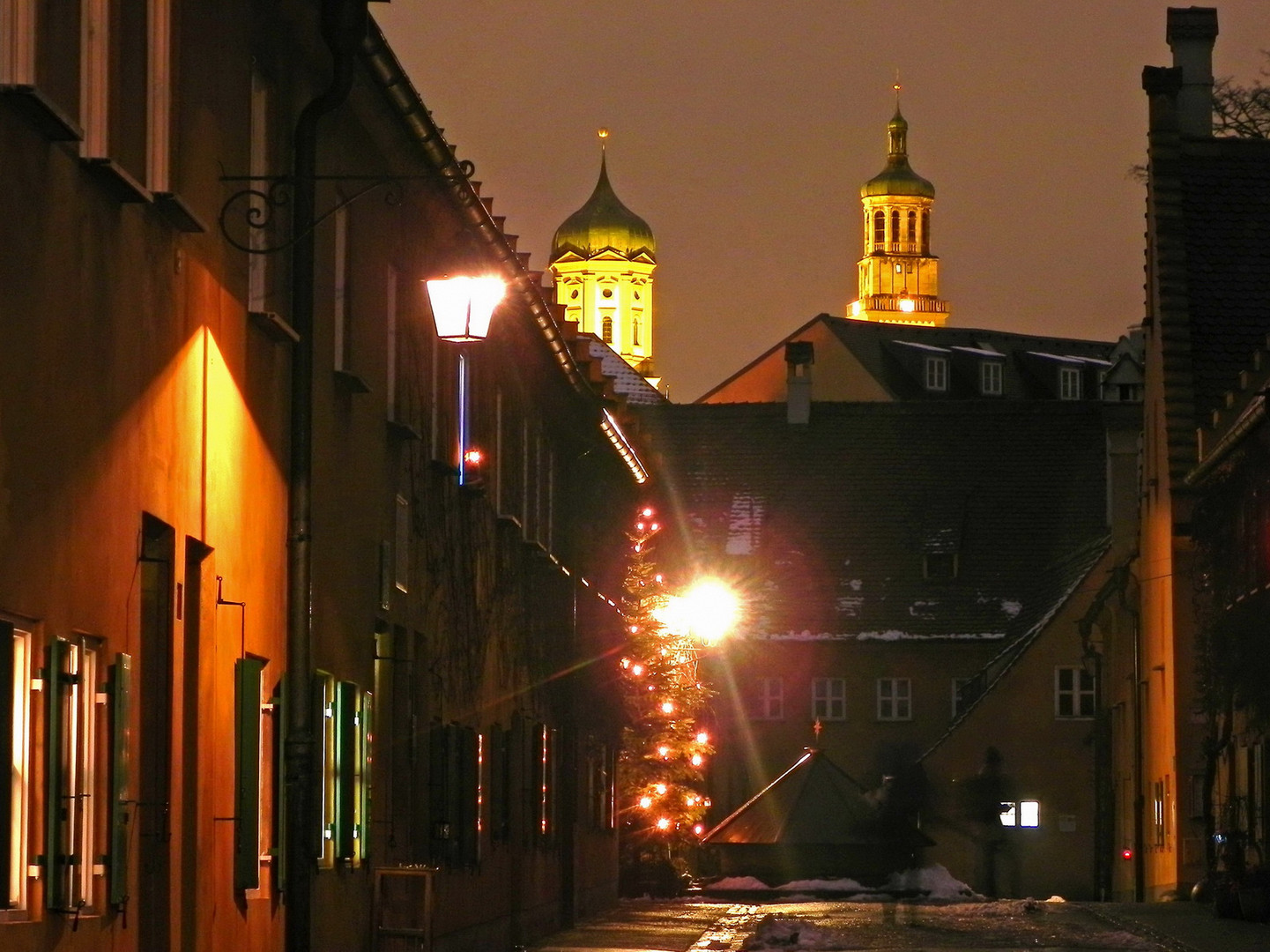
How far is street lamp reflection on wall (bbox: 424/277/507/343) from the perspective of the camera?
1566 centimetres

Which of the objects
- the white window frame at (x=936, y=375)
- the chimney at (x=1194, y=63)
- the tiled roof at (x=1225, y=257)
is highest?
the white window frame at (x=936, y=375)

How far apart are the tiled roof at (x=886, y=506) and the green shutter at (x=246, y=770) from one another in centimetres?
5636

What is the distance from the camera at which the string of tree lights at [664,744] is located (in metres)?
46.5

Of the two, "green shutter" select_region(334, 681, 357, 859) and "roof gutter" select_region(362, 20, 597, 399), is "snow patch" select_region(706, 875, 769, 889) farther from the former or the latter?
"green shutter" select_region(334, 681, 357, 859)

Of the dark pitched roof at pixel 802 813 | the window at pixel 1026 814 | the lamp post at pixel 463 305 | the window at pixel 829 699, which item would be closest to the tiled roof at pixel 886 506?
the window at pixel 829 699

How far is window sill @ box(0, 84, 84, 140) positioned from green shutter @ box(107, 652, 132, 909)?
6.99 ft

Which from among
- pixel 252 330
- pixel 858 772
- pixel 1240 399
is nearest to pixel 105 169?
pixel 252 330

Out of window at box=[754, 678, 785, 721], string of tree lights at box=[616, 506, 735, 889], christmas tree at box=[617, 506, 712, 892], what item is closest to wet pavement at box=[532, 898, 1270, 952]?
string of tree lights at box=[616, 506, 735, 889]

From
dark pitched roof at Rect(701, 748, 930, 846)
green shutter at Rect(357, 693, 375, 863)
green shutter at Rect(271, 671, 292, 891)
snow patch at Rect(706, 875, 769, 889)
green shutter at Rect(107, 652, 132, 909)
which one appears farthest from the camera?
dark pitched roof at Rect(701, 748, 930, 846)

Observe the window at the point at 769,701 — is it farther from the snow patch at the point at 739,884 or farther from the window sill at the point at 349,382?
the window sill at the point at 349,382

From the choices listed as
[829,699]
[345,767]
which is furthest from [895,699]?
[345,767]

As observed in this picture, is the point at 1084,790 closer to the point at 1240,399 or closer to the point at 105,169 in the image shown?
the point at 1240,399

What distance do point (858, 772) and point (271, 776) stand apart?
58782 mm

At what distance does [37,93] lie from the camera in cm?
958
